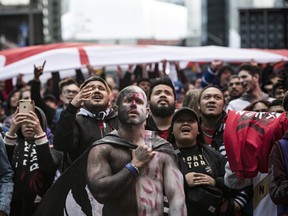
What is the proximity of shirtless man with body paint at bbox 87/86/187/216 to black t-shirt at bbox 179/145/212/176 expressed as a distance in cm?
96

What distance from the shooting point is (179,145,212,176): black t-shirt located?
22.7 feet

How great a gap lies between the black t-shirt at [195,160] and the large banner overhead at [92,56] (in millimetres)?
4448

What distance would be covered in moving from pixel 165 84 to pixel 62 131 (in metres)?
1.41

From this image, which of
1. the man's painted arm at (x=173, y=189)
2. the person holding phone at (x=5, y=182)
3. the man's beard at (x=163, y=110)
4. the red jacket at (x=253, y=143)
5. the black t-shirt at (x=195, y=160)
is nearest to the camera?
the man's painted arm at (x=173, y=189)

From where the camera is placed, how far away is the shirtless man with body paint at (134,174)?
5.73 metres

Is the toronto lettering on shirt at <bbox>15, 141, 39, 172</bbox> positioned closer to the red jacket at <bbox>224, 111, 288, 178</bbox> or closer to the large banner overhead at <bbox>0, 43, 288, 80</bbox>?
the red jacket at <bbox>224, 111, 288, 178</bbox>

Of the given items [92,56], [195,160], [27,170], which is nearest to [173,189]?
[195,160]

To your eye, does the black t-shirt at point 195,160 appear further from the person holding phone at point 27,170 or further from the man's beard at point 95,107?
the person holding phone at point 27,170

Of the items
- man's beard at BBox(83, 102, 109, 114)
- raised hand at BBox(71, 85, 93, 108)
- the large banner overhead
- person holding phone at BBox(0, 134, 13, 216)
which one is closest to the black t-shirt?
man's beard at BBox(83, 102, 109, 114)

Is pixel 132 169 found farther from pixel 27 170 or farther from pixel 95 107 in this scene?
pixel 27 170

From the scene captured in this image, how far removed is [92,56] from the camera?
39.0 feet

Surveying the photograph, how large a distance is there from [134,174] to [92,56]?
6303 mm

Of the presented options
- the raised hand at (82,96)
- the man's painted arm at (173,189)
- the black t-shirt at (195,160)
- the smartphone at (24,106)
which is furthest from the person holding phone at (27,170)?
the man's painted arm at (173,189)

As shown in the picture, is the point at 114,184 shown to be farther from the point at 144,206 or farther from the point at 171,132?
the point at 171,132
